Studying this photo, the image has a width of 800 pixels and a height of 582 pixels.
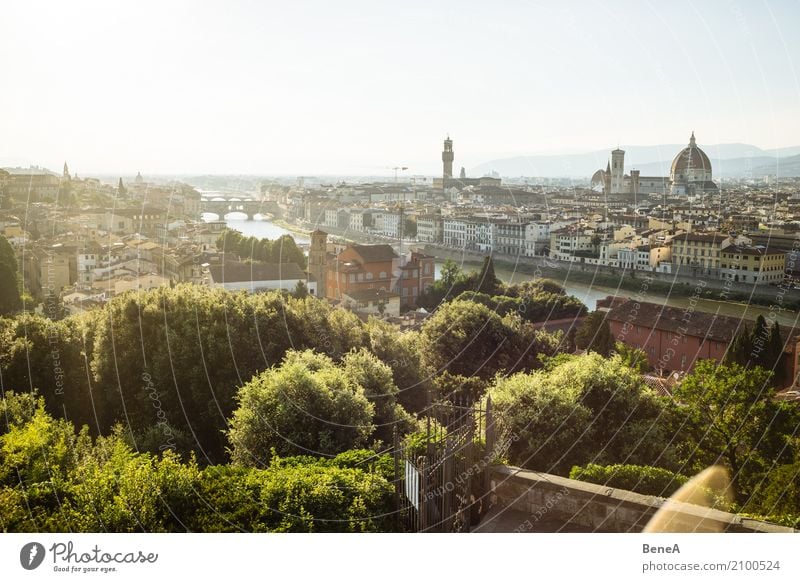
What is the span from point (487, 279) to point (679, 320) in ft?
5.48

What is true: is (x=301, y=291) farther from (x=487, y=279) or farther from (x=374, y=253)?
(x=487, y=279)

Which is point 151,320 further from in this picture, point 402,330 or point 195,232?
point 195,232

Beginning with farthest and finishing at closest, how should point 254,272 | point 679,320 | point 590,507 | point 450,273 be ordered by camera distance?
point 450,273, point 254,272, point 679,320, point 590,507

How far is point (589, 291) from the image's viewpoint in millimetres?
7613

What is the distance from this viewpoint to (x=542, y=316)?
6.40m

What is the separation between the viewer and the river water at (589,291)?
19.6 feet

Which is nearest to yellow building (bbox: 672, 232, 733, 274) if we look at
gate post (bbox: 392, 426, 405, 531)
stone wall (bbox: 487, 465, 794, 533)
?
stone wall (bbox: 487, 465, 794, 533)

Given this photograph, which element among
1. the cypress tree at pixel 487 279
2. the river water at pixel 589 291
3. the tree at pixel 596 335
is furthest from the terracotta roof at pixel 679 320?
the cypress tree at pixel 487 279

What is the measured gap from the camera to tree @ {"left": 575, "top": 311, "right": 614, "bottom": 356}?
5152 millimetres

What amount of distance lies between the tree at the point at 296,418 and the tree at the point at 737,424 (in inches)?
49.6

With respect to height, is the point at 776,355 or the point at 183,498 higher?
the point at 183,498

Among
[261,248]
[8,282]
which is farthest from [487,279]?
[8,282]

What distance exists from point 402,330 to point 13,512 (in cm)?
341

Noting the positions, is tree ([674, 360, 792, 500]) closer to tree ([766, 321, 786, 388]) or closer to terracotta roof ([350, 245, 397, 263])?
tree ([766, 321, 786, 388])
